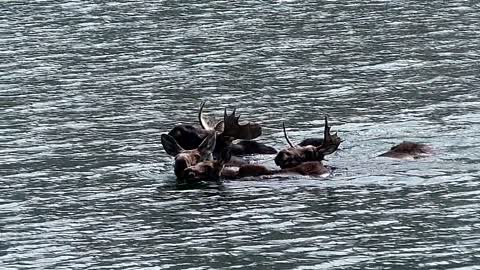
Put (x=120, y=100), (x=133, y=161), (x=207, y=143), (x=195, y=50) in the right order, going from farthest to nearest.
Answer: (x=195, y=50) < (x=120, y=100) < (x=133, y=161) < (x=207, y=143)

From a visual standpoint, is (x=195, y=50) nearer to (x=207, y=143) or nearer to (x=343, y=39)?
(x=343, y=39)

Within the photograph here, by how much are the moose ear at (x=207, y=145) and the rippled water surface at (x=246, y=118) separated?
696 millimetres

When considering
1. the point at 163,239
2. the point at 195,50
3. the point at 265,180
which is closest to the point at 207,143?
the point at 265,180

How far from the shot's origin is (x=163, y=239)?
20.3m

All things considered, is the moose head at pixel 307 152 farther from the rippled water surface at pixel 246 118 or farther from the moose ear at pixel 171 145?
the moose ear at pixel 171 145

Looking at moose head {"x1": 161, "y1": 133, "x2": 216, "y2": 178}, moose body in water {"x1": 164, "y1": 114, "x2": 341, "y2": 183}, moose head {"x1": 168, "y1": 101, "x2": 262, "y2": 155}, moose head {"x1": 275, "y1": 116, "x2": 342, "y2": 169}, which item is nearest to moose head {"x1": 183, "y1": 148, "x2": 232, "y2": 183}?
moose body in water {"x1": 164, "y1": 114, "x2": 341, "y2": 183}

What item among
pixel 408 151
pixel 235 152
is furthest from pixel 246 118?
pixel 408 151

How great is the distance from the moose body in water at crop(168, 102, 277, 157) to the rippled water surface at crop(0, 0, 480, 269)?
0.40 meters

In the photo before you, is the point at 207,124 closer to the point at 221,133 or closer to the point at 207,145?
the point at 221,133

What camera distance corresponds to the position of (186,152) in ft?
79.6

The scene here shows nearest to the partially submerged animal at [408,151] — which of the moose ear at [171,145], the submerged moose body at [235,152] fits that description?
the submerged moose body at [235,152]

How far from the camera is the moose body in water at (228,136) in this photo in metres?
25.1

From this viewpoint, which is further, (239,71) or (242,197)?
(239,71)

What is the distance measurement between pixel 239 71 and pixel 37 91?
4993 mm
